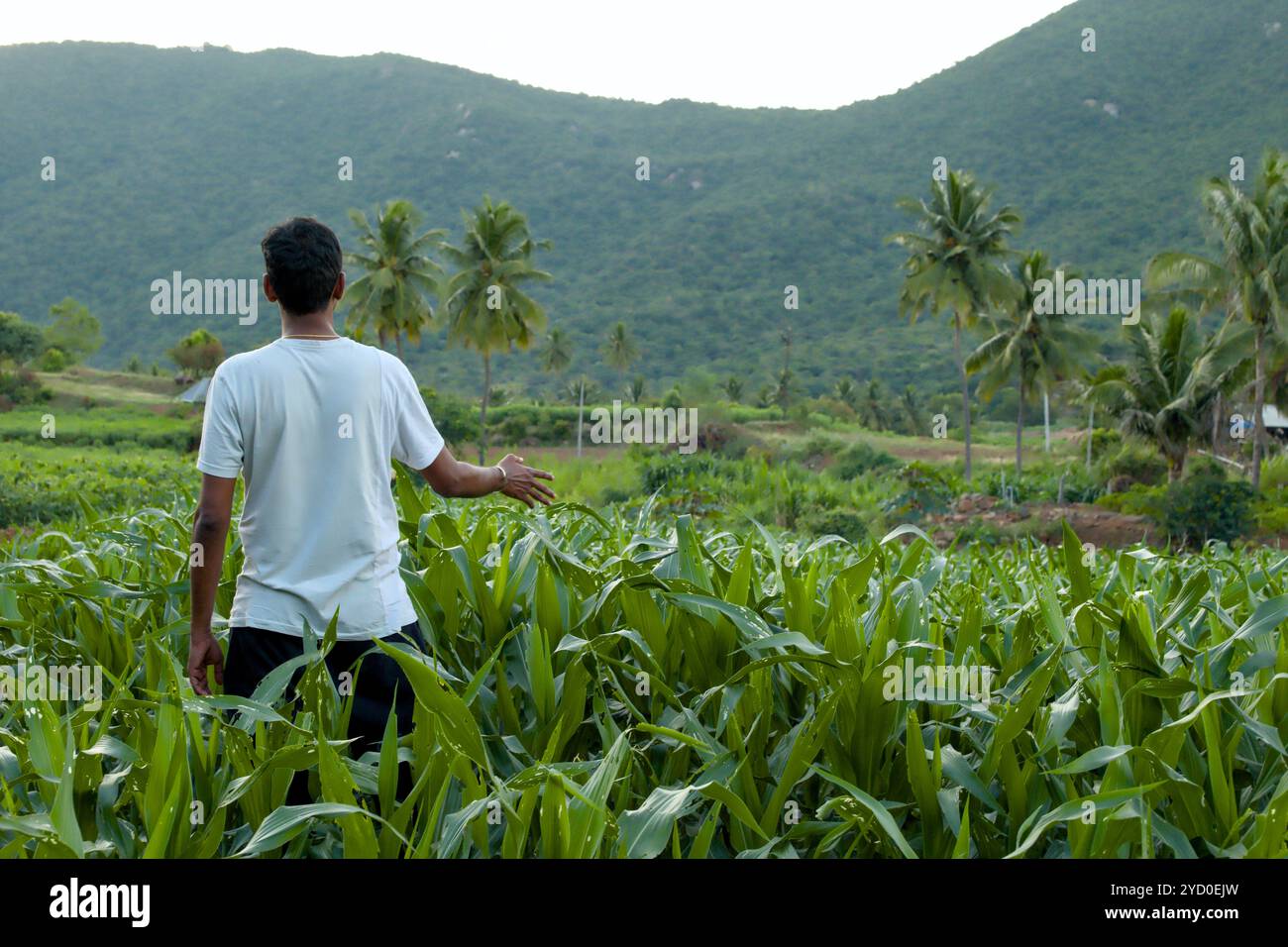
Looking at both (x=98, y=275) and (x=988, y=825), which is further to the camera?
(x=98, y=275)

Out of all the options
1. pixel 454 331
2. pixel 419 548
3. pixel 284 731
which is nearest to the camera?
pixel 284 731

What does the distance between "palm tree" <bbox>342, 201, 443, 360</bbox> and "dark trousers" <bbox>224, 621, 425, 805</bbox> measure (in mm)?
36589

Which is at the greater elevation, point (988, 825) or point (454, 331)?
point (454, 331)

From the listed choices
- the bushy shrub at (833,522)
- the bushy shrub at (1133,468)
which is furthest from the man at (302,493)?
the bushy shrub at (1133,468)

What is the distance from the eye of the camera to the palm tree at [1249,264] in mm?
25125

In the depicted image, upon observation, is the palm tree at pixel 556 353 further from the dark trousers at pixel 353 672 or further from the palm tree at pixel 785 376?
the dark trousers at pixel 353 672

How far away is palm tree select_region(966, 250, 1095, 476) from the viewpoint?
37844 millimetres

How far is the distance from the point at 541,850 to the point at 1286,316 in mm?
27726

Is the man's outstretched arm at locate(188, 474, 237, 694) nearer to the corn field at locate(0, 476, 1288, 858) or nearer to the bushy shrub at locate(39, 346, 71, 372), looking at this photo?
the corn field at locate(0, 476, 1288, 858)

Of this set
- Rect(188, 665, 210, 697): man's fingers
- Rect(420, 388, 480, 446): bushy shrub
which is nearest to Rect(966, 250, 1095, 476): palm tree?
Rect(420, 388, 480, 446): bushy shrub

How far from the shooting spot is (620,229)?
79.2 metres

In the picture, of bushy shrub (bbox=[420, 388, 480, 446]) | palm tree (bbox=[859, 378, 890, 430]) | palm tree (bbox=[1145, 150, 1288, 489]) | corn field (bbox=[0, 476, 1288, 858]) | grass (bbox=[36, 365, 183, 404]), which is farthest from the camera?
palm tree (bbox=[859, 378, 890, 430])

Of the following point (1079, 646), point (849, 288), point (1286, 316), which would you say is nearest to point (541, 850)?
point (1079, 646)
